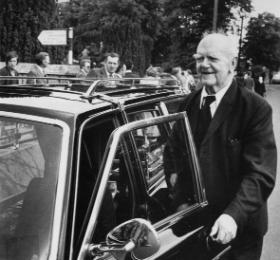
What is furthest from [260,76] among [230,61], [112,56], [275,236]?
[230,61]

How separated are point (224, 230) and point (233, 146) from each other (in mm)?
500

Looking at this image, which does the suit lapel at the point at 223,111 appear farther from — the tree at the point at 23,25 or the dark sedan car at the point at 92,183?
the tree at the point at 23,25

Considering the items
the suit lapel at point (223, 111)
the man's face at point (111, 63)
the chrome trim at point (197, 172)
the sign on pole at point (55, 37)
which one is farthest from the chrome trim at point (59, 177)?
the sign on pole at point (55, 37)

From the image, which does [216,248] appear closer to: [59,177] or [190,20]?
[59,177]

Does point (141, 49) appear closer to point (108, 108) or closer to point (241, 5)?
point (241, 5)

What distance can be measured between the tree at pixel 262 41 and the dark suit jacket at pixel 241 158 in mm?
57702

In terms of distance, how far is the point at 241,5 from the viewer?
1656 inches

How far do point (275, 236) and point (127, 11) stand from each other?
1579 inches

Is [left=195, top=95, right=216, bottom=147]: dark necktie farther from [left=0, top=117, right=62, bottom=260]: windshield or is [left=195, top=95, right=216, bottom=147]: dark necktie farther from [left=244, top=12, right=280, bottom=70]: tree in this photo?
[left=244, top=12, right=280, bottom=70]: tree

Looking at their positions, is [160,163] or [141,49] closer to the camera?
[160,163]

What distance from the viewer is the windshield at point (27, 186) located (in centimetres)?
201

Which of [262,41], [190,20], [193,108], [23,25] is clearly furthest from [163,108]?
[262,41]

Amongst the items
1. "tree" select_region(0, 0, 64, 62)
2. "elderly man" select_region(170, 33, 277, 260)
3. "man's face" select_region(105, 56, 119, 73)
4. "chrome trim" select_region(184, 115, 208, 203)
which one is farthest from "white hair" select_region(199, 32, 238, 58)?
"tree" select_region(0, 0, 64, 62)

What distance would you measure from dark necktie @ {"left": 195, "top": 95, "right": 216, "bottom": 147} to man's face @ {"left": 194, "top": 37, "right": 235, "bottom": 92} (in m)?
0.08
